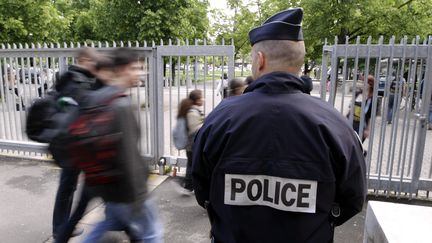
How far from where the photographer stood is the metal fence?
5.78 meters

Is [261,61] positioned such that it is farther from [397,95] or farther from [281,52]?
[397,95]

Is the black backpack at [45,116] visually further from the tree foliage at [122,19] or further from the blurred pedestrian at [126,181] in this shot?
the tree foliage at [122,19]

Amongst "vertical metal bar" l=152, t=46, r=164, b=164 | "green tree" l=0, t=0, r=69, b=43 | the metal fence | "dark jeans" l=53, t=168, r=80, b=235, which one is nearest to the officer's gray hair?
"dark jeans" l=53, t=168, r=80, b=235

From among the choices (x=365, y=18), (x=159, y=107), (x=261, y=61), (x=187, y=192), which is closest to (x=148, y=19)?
(x=365, y=18)

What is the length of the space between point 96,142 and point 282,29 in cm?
134

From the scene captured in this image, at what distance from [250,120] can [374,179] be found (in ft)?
13.8

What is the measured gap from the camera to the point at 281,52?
1.71 meters

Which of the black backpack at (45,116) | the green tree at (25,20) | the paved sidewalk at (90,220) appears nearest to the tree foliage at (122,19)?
the green tree at (25,20)

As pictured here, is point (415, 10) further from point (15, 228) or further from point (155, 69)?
point (15, 228)

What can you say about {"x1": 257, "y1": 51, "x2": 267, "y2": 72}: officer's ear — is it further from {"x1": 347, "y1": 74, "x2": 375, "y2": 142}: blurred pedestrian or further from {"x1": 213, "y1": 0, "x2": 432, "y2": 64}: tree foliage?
{"x1": 213, "y1": 0, "x2": 432, "y2": 64}: tree foliage

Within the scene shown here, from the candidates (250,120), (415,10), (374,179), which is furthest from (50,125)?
(415,10)

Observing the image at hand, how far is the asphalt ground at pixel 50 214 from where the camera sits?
4.03 meters

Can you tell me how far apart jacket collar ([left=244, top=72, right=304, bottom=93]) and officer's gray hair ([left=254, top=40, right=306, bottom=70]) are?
0.07 m

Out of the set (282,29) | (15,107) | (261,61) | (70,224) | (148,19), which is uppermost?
(148,19)
